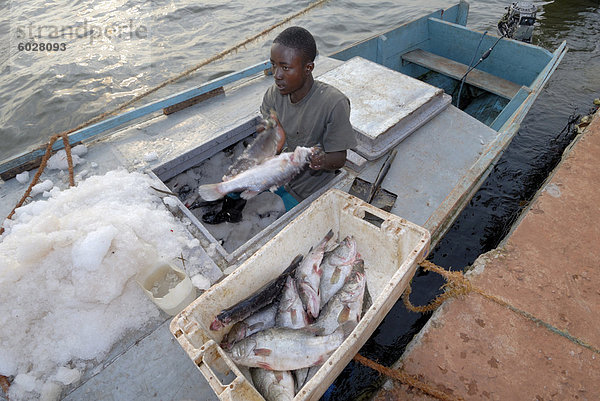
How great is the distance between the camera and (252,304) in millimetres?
2426

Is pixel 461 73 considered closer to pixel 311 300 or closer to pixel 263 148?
pixel 263 148

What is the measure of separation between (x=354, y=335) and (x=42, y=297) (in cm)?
257

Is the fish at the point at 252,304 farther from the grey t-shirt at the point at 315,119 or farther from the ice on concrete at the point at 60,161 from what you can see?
the ice on concrete at the point at 60,161

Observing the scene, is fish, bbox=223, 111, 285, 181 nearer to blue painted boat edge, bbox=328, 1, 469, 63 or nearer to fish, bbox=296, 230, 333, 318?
fish, bbox=296, 230, 333, 318

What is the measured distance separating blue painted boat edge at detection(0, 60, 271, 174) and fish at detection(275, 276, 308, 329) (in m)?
3.72

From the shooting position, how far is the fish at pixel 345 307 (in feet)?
7.77

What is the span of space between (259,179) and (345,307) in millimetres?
1757

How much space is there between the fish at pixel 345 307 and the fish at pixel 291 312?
108mm

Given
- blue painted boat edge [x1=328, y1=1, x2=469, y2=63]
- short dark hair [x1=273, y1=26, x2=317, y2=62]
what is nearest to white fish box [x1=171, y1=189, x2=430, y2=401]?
short dark hair [x1=273, y1=26, x2=317, y2=62]

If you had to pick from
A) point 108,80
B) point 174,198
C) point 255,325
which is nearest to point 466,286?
point 255,325

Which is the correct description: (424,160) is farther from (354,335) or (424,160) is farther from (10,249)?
(10,249)

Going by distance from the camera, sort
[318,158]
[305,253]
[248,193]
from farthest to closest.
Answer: [248,193], [318,158], [305,253]

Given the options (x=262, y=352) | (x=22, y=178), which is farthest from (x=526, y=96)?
(x=22, y=178)

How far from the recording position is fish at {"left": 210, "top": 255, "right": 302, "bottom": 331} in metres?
2.30
